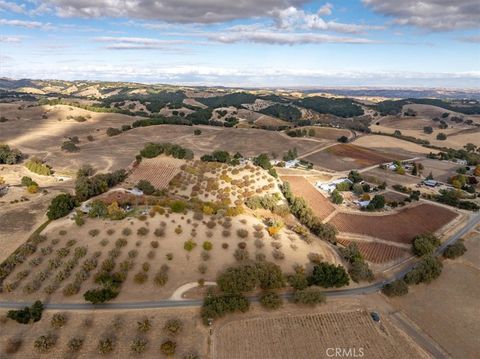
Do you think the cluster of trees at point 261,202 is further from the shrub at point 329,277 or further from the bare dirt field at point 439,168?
the bare dirt field at point 439,168

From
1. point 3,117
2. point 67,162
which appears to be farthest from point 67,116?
point 67,162

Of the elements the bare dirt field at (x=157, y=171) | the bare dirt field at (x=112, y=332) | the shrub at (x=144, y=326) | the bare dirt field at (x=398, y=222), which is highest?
the bare dirt field at (x=157, y=171)

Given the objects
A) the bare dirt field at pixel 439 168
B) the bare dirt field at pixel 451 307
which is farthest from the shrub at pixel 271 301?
the bare dirt field at pixel 439 168

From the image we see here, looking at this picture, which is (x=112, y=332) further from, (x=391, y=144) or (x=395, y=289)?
(x=391, y=144)

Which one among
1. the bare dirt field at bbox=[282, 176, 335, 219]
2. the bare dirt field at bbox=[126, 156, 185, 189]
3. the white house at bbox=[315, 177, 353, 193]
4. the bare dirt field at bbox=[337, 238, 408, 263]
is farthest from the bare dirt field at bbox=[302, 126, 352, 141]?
the bare dirt field at bbox=[337, 238, 408, 263]

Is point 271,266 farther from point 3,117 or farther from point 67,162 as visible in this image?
point 3,117

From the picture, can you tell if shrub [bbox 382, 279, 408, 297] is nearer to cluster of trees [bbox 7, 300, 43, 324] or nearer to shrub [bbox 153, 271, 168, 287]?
shrub [bbox 153, 271, 168, 287]

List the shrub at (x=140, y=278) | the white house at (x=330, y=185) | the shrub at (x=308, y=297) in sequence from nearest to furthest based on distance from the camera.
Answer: the shrub at (x=308, y=297)
the shrub at (x=140, y=278)
the white house at (x=330, y=185)
